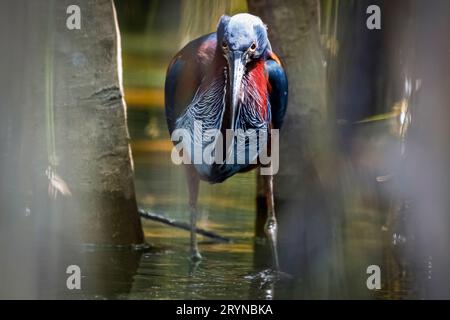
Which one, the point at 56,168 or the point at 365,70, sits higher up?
the point at 365,70

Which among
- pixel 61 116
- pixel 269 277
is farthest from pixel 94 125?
pixel 269 277

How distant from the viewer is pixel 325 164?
18.5 feet

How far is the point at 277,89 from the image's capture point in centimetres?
557

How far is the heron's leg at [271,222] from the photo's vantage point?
5648 millimetres

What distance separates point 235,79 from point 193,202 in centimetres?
74

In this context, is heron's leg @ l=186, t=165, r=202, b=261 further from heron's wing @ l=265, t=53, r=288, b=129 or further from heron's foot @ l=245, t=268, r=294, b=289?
heron's wing @ l=265, t=53, r=288, b=129

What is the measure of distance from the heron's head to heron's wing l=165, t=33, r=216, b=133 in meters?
0.09

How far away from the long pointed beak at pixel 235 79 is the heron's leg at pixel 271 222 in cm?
→ 44

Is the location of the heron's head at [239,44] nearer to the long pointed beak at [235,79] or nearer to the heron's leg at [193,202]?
the long pointed beak at [235,79]

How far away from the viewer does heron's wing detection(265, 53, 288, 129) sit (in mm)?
5535

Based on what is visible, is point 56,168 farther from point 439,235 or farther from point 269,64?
point 439,235

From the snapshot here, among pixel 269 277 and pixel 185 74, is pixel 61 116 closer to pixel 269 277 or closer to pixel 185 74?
pixel 185 74

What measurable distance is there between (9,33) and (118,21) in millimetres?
591

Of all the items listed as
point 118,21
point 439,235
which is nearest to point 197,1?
point 118,21
